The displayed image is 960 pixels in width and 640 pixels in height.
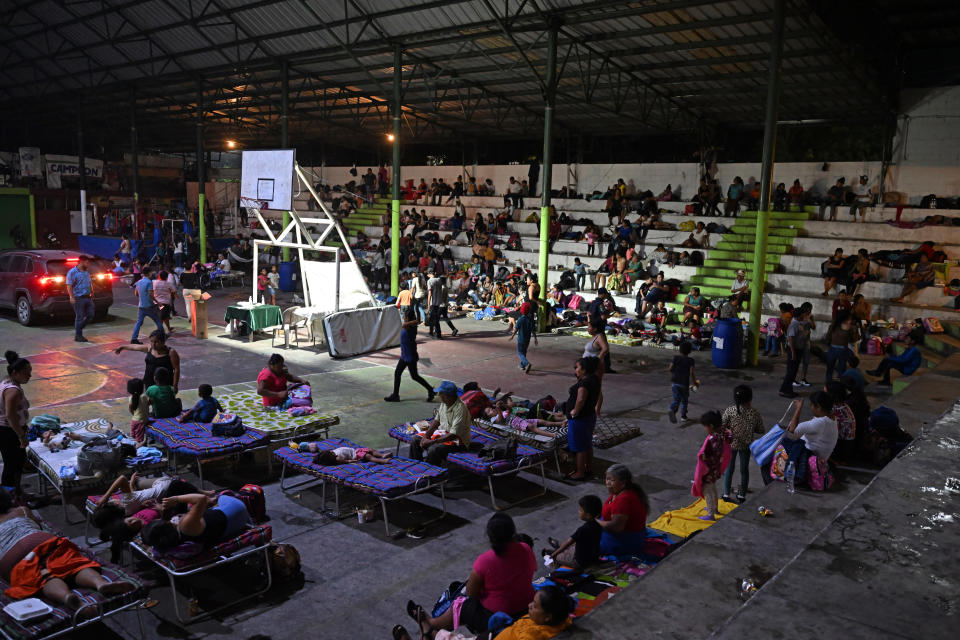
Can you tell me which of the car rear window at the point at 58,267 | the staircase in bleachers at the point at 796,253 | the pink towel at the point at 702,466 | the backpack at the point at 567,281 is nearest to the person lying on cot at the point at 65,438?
the pink towel at the point at 702,466

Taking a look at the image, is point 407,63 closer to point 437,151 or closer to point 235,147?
point 437,151

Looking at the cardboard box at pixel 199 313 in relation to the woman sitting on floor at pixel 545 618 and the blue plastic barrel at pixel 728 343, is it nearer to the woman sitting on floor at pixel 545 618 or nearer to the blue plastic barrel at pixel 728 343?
the blue plastic barrel at pixel 728 343

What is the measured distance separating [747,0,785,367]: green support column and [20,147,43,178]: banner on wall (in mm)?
35768

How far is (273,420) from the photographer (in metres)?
8.93

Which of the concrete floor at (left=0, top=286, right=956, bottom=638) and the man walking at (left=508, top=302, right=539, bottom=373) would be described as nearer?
the concrete floor at (left=0, top=286, right=956, bottom=638)

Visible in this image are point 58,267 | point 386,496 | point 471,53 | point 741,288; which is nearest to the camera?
point 386,496

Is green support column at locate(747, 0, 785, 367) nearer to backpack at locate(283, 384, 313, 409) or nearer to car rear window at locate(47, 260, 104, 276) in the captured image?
backpack at locate(283, 384, 313, 409)

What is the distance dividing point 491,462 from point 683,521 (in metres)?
2.07

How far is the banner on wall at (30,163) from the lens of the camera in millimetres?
35688

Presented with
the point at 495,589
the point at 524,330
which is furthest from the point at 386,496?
the point at 524,330

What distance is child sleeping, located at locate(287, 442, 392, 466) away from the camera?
7.55 metres

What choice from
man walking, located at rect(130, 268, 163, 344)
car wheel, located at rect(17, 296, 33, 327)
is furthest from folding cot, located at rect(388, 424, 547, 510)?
car wheel, located at rect(17, 296, 33, 327)

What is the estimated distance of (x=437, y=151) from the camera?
37.6 meters

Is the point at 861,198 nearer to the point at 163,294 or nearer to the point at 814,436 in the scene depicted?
the point at 814,436
